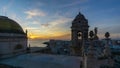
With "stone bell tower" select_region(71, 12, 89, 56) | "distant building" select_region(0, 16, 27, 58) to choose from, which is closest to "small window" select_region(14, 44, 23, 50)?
"distant building" select_region(0, 16, 27, 58)

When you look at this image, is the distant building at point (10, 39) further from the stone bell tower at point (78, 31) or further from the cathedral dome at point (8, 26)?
the stone bell tower at point (78, 31)

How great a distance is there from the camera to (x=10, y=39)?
23328 millimetres

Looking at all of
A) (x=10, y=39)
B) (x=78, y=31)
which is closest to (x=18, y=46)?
(x=10, y=39)

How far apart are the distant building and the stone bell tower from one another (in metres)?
7.80

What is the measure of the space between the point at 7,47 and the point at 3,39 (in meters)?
1.29

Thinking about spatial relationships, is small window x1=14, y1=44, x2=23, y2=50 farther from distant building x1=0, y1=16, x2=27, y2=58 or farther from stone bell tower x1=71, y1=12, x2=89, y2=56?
stone bell tower x1=71, y1=12, x2=89, y2=56

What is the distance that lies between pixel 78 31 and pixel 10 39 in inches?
370

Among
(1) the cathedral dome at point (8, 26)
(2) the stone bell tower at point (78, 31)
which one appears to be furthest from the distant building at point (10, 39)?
(2) the stone bell tower at point (78, 31)

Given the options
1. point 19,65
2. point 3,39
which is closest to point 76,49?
point 19,65

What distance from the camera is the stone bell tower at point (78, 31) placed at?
23391 mm

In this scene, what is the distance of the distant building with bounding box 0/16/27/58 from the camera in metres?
22.5

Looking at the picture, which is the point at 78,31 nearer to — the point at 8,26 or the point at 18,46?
the point at 18,46

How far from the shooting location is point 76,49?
23.8 meters

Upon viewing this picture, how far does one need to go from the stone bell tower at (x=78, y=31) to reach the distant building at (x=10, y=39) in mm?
7795
